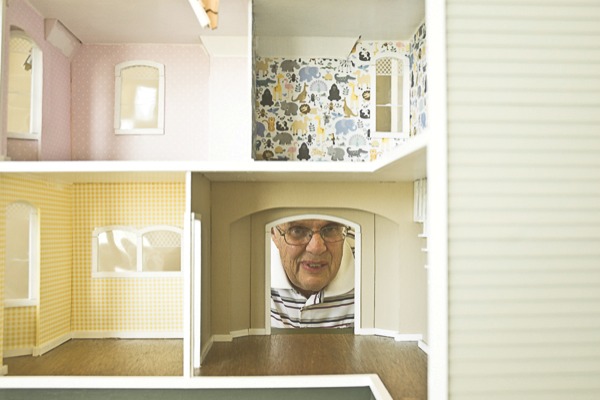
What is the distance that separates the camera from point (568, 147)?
4.25 m

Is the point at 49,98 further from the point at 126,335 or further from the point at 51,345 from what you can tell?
the point at 126,335

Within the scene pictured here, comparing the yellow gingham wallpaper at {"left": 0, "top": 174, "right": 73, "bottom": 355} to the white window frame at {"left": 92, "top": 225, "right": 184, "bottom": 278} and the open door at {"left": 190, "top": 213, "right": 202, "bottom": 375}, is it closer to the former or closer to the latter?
the white window frame at {"left": 92, "top": 225, "right": 184, "bottom": 278}

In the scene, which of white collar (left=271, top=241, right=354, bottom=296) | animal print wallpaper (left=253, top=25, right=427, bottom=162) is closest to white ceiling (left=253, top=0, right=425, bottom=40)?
animal print wallpaper (left=253, top=25, right=427, bottom=162)

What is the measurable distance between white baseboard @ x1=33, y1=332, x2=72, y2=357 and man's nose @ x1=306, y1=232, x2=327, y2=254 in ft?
11.7

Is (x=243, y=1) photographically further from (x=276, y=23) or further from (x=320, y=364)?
(x=320, y=364)

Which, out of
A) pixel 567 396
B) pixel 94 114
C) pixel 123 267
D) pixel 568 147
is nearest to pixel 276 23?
pixel 94 114

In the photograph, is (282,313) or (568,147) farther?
(282,313)

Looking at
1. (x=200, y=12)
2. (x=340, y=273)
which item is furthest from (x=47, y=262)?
(x=340, y=273)

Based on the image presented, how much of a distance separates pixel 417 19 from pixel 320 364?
4.35 metres

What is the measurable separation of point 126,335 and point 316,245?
2.97 metres

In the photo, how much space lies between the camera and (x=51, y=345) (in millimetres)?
7566

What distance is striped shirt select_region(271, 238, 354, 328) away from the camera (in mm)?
8906

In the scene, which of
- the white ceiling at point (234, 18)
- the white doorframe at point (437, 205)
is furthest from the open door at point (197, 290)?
the white doorframe at point (437, 205)

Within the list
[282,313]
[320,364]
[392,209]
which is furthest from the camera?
[282,313]
